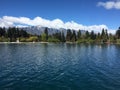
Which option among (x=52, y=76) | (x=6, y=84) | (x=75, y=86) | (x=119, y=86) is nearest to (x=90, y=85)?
(x=75, y=86)

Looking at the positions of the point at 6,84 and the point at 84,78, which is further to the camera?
the point at 84,78

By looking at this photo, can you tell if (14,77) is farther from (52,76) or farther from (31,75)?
(52,76)

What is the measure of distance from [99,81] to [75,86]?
16.7 feet

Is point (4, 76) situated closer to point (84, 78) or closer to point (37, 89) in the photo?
point (37, 89)

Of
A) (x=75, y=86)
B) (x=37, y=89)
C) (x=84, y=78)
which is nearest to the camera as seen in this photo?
(x=37, y=89)

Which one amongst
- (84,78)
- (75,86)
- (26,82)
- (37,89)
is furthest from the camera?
(84,78)

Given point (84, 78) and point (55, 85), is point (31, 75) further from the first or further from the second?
point (84, 78)

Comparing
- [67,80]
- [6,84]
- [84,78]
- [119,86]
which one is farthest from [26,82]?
[119,86]

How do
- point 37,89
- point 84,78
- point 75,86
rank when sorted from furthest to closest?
point 84,78, point 75,86, point 37,89

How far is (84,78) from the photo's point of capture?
1139 inches

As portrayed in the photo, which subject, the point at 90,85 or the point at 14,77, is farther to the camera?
the point at 14,77

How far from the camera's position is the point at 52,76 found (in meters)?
30.2

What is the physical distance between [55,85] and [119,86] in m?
9.67

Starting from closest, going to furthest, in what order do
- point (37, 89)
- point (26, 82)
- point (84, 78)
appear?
point (37, 89) < point (26, 82) < point (84, 78)
